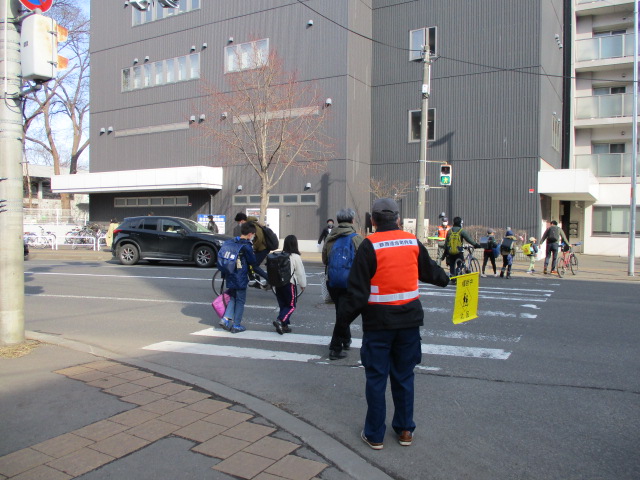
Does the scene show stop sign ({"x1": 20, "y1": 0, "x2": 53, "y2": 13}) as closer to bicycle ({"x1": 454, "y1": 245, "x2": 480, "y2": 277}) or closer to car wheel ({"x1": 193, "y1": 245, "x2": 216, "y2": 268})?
bicycle ({"x1": 454, "y1": 245, "x2": 480, "y2": 277})

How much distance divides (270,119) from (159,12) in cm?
1197

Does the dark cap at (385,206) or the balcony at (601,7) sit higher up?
the balcony at (601,7)

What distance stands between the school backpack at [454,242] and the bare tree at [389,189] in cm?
1214

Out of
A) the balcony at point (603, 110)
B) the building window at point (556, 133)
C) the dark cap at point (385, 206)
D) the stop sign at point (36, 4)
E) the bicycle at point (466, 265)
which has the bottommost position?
the bicycle at point (466, 265)

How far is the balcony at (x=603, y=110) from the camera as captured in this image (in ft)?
88.2

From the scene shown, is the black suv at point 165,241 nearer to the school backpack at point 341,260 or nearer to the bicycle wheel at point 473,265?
the bicycle wheel at point 473,265

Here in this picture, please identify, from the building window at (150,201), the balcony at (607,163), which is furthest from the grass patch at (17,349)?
the balcony at (607,163)

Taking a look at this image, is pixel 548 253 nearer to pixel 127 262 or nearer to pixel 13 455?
pixel 127 262

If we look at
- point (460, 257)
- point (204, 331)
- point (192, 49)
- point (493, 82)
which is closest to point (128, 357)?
point (204, 331)

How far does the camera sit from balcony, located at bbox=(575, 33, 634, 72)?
2711 cm

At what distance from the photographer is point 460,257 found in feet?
44.4

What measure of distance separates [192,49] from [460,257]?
20578 millimetres

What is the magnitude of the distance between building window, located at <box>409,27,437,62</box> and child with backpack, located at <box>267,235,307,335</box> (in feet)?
63.7

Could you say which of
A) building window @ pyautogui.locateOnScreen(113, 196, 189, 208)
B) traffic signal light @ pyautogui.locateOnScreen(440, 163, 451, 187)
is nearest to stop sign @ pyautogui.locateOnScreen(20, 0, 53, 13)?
traffic signal light @ pyautogui.locateOnScreen(440, 163, 451, 187)
